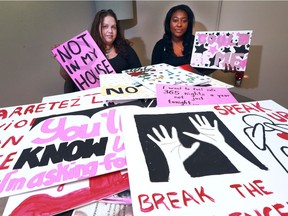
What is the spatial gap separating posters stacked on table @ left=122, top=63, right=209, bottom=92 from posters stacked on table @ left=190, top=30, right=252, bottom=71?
153 millimetres

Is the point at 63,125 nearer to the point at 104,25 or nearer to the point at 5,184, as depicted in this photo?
the point at 5,184

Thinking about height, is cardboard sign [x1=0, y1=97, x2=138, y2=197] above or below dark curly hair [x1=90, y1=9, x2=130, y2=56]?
below

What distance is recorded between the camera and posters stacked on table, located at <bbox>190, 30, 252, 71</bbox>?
680 mm

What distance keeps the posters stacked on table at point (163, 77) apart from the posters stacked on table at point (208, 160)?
155 millimetres

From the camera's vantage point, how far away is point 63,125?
1.27 feet

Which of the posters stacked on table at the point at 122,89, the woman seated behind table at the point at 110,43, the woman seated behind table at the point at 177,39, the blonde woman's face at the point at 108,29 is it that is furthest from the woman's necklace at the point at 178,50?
the posters stacked on table at the point at 122,89

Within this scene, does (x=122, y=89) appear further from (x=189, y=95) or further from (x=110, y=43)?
(x=110, y=43)

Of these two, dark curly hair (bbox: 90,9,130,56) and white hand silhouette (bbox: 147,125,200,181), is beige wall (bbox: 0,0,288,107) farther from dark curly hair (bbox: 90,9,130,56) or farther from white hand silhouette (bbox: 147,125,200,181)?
white hand silhouette (bbox: 147,125,200,181)

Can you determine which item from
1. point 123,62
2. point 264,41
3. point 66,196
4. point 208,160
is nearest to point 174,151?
point 208,160

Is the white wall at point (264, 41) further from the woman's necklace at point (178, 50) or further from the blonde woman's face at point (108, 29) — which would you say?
the blonde woman's face at point (108, 29)

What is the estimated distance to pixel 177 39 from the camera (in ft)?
3.94

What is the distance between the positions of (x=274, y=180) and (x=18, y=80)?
46.4 inches

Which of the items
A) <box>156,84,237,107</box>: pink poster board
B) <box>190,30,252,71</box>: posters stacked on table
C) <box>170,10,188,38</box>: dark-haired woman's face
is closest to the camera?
<box>156,84,237,107</box>: pink poster board

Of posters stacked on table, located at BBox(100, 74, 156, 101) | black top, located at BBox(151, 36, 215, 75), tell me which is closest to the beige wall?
black top, located at BBox(151, 36, 215, 75)
